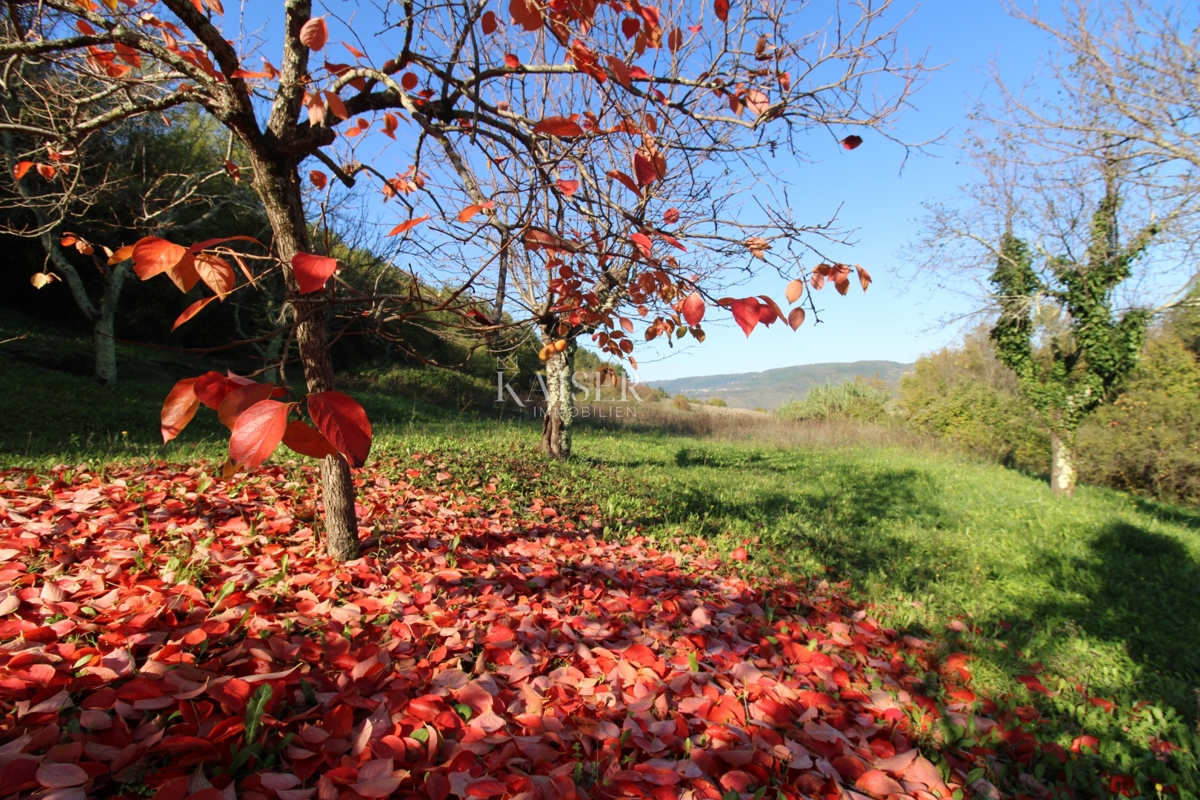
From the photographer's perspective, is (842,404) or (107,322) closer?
(107,322)

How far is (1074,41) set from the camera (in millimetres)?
7695

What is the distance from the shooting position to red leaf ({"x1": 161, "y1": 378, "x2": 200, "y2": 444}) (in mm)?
896

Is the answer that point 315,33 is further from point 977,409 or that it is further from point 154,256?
point 977,409

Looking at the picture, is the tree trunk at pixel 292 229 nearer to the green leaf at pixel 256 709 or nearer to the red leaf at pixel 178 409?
the green leaf at pixel 256 709

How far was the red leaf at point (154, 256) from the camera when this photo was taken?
954 millimetres

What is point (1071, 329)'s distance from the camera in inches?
371

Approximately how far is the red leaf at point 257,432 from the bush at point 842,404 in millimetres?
19400

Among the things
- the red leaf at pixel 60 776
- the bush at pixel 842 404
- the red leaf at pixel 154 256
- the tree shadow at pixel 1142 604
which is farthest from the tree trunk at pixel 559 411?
the bush at pixel 842 404

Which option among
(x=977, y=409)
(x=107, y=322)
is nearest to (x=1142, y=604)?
(x=977, y=409)

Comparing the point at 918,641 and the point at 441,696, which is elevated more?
the point at 441,696

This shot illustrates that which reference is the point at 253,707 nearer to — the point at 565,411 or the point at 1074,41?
the point at 565,411

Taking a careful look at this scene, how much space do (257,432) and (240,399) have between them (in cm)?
13

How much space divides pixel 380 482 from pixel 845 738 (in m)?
3.44

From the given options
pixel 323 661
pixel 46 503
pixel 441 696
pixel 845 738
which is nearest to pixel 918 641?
pixel 845 738
